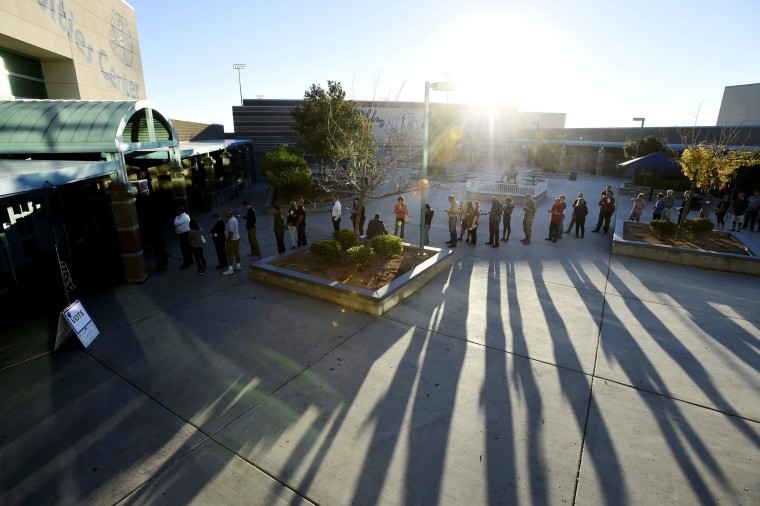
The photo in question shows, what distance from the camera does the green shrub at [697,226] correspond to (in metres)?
12.2

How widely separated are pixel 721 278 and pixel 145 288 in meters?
15.0

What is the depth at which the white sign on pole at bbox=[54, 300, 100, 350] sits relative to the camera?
6.73 m

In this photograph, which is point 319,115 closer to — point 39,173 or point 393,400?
point 39,173

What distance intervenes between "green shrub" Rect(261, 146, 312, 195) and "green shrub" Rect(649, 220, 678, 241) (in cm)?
1511

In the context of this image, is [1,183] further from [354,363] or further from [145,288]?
[354,363]

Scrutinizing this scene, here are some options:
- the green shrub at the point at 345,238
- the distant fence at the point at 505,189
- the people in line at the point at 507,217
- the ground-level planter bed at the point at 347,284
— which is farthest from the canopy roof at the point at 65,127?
the distant fence at the point at 505,189

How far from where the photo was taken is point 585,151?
137ft

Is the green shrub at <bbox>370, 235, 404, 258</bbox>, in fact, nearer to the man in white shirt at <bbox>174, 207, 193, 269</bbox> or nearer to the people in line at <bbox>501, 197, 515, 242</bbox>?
the people in line at <bbox>501, 197, 515, 242</bbox>

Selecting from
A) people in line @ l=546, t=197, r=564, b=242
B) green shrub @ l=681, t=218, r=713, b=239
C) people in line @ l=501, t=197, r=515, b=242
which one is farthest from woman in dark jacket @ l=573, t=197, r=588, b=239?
green shrub @ l=681, t=218, r=713, b=239

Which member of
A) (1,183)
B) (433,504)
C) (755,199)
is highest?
(1,183)

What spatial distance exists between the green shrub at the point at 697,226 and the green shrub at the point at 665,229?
64cm

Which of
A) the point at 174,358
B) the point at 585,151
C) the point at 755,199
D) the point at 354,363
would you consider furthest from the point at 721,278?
the point at 585,151

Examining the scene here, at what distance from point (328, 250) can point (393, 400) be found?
5.07 m

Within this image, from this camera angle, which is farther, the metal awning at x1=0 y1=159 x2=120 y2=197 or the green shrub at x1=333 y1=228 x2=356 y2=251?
the green shrub at x1=333 y1=228 x2=356 y2=251
